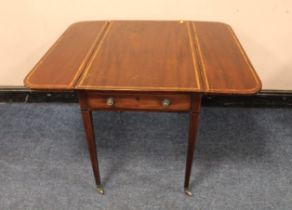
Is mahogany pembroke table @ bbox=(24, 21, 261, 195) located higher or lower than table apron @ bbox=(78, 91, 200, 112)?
higher

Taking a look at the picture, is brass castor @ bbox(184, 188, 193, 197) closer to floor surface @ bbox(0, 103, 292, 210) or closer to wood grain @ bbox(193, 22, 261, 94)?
floor surface @ bbox(0, 103, 292, 210)

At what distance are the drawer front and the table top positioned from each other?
2.4 inches

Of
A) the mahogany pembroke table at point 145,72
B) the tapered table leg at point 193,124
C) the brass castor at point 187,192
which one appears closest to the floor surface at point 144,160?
the brass castor at point 187,192

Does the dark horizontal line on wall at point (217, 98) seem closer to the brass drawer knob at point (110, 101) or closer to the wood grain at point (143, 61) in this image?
the wood grain at point (143, 61)

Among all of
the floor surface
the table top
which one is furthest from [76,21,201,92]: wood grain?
the floor surface

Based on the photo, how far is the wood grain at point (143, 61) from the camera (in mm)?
1095

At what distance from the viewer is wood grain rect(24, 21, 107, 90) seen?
43.5 inches

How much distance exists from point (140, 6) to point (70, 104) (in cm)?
87

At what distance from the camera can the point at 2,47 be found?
197 centimetres

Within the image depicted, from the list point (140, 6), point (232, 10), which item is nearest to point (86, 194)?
point (140, 6)

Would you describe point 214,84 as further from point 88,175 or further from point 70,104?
point 70,104

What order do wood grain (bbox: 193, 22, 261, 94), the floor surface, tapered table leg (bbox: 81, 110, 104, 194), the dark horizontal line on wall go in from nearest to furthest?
wood grain (bbox: 193, 22, 261, 94) → tapered table leg (bbox: 81, 110, 104, 194) → the floor surface → the dark horizontal line on wall

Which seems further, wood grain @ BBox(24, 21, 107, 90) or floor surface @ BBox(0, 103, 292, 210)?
A: floor surface @ BBox(0, 103, 292, 210)

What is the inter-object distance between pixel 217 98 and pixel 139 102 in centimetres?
108
